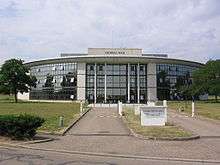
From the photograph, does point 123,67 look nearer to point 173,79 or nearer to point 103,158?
point 173,79

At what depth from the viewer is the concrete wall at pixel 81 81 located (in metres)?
90.5

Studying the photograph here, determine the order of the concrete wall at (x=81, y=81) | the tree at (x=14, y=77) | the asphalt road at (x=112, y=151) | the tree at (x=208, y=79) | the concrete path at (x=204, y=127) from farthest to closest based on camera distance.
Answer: the concrete wall at (x=81, y=81)
the tree at (x=208, y=79)
the tree at (x=14, y=77)
the concrete path at (x=204, y=127)
the asphalt road at (x=112, y=151)

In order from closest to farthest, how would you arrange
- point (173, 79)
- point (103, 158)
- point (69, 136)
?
1. point (103, 158)
2. point (69, 136)
3. point (173, 79)

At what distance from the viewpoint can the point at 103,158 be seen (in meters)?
13.6

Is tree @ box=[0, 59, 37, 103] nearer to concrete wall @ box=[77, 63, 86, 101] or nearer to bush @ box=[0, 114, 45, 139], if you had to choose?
concrete wall @ box=[77, 63, 86, 101]

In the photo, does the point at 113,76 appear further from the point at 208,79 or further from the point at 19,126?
the point at 19,126

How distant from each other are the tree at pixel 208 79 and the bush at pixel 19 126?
67543mm

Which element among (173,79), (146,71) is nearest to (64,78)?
(146,71)

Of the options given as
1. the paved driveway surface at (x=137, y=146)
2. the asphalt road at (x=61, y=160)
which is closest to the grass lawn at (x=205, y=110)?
the paved driveway surface at (x=137, y=146)

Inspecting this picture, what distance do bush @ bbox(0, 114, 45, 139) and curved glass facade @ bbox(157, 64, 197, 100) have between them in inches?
2987

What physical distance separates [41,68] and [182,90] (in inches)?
1349

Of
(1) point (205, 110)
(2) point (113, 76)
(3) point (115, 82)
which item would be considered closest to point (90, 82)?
(2) point (113, 76)

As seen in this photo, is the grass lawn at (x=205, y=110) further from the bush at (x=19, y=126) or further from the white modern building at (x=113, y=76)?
the white modern building at (x=113, y=76)

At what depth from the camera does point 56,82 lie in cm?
9456
